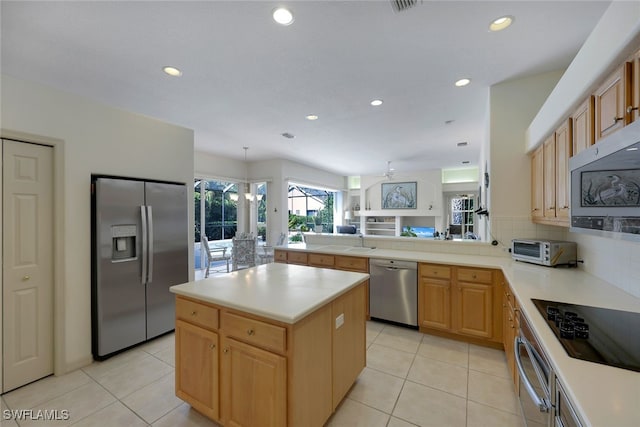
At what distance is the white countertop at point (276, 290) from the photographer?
58.6 inches

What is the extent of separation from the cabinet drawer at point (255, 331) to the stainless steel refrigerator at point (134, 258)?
178cm

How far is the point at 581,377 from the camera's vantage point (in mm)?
923

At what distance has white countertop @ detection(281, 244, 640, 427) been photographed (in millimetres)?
783

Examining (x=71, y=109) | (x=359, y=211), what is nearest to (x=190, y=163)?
(x=71, y=109)

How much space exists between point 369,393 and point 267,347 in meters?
1.17

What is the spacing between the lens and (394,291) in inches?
128

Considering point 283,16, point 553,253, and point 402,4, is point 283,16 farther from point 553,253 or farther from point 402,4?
point 553,253

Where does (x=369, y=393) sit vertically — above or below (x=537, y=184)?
below

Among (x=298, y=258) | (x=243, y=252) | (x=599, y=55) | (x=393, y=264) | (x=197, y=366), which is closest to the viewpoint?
(x=599, y=55)

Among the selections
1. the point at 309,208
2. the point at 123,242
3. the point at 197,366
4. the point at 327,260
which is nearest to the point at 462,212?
the point at 309,208

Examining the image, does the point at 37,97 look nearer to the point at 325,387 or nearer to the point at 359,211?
the point at 325,387

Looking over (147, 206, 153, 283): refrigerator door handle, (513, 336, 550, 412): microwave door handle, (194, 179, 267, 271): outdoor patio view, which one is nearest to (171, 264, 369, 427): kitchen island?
(513, 336, 550, 412): microwave door handle

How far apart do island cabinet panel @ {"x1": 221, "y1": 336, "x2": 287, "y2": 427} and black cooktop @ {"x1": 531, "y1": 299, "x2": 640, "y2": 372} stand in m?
1.34

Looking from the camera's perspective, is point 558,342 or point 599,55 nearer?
point 558,342
